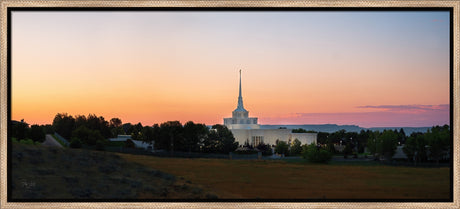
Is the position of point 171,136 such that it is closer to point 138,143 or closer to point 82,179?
point 138,143

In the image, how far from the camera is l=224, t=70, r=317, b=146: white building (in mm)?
41875

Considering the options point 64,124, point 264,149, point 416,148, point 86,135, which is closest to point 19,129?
point 64,124

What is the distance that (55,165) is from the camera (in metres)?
12.8

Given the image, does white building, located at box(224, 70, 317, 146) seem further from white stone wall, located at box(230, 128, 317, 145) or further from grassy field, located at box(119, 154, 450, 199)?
grassy field, located at box(119, 154, 450, 199)

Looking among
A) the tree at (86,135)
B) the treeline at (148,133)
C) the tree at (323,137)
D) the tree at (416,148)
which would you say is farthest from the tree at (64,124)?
the tree at (323,137)

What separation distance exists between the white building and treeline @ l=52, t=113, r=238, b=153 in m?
13.8

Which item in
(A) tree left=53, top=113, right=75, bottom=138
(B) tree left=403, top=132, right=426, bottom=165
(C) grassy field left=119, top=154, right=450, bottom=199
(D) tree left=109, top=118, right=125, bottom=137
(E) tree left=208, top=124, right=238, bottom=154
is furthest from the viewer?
(E) tree left=208, top=124, right=238, bottom=154

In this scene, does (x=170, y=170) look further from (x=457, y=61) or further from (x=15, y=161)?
(x=457, y=61)

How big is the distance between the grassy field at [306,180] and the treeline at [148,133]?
7.01 ft

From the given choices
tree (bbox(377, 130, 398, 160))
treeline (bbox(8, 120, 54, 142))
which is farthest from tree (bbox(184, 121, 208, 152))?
tree (bbox(377, 130, 398, 160))

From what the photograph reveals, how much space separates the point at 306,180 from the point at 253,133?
29.0 m

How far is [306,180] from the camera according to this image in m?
13.9

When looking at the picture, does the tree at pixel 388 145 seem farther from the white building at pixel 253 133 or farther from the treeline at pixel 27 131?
the white building at pixel 253 133

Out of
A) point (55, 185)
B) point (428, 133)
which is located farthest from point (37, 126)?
point (428, 133)
